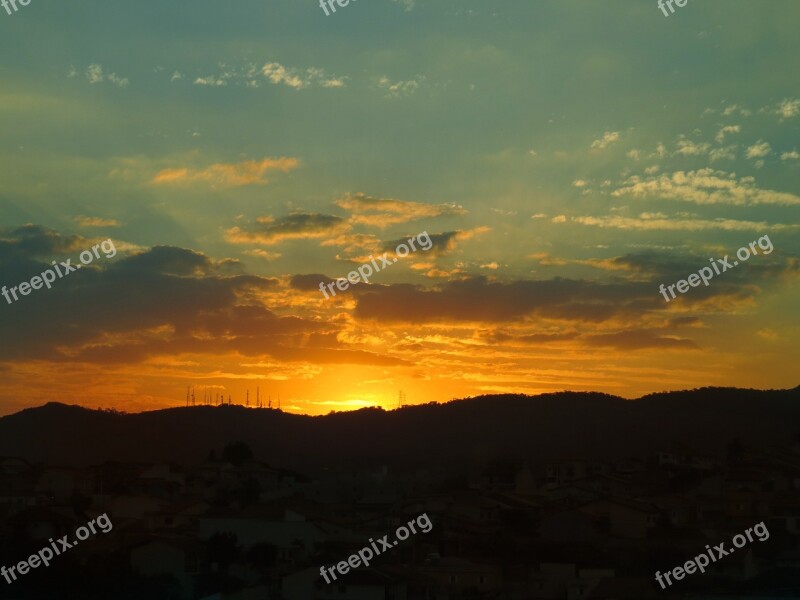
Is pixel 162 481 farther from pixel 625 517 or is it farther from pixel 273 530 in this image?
pixel 625 517

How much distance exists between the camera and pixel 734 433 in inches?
4355

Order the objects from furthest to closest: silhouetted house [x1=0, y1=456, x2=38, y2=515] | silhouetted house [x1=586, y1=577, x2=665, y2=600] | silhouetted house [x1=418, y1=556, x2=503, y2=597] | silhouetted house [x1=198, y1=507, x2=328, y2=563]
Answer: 1. silhouetted house [x1=0, y1=456, x2=38, y2=515]
2. silhouetted house [x1=198, y1=507, x2=328, y2=563]
3. silhouetted house [x1=418, y1=556, x2=503, y2=597]
4. silhouetted house [x1=586, y1=577, x2=665, y2=600]

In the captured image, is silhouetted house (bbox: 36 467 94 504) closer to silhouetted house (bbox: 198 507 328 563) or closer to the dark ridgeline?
the dark ridgeline

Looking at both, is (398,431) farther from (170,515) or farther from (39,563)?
(39,563)

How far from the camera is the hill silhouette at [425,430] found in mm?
107312

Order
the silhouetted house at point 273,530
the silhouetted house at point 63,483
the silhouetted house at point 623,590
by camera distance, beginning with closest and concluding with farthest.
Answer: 1. the silhouetted house at point 623,590
2. the silhouetted house at point 273,530
3. the silhouetted house at point 63,483

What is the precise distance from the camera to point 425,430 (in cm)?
12694

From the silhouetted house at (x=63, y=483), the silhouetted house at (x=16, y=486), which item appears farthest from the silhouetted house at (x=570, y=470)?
the silhouetted house at (x=16, y=486)

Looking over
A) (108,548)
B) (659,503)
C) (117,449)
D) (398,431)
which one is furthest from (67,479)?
(398,431)

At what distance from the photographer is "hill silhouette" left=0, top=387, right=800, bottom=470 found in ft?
352

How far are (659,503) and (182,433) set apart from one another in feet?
265

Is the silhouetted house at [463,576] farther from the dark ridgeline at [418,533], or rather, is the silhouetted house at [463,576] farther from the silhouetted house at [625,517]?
the silhouetted house at [625,517]

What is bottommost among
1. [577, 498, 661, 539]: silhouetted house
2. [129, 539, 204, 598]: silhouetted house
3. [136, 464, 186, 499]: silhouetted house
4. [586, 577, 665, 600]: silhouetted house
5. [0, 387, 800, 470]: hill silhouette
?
[586, 577, 665, 600]: silhouetted house

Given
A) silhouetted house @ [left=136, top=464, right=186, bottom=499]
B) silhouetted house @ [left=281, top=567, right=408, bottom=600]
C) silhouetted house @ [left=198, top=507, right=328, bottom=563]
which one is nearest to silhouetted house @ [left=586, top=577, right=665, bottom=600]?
silhouetted house @ [left=281, top=567, right=408, bottom=600]
